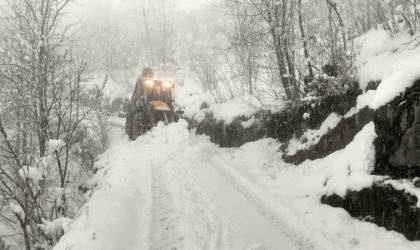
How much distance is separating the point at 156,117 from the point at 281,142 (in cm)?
866

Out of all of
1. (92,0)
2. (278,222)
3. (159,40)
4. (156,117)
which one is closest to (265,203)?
(278,222)

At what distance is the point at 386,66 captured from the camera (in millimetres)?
8094

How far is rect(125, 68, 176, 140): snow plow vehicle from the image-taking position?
18.1 meters

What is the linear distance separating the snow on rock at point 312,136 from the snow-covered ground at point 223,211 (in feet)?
1.92

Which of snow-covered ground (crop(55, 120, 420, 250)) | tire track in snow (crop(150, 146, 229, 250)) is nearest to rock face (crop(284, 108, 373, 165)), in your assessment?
snow-covered ground (crop(55, 120, 420, 250))

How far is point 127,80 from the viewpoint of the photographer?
3506cm

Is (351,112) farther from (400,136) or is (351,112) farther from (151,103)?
(151,103)

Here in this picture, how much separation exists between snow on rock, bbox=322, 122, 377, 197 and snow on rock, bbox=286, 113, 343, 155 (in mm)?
2103

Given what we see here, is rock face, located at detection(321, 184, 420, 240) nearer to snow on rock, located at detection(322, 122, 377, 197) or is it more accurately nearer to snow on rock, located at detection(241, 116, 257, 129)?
snow on rock, located at detection(322, 122, 377, 197)

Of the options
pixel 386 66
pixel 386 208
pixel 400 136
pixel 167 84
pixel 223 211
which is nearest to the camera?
pixel 386 208

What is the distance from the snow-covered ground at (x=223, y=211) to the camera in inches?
229

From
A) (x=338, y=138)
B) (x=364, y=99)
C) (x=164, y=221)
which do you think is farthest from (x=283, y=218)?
(x=364, y=99)

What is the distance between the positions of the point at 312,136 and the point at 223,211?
3933 millimetres

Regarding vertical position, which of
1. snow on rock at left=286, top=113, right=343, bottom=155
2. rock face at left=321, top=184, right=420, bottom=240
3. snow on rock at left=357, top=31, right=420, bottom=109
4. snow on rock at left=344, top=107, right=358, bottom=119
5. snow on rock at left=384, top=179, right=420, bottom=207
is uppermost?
snow on rock at left=357, top=31, right=420, bottom=109
